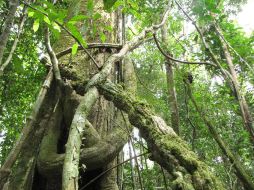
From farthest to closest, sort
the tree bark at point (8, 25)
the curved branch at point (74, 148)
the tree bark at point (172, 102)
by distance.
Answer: the tree bark at point (172, 102)
the curved branch at point (74, 148)
the tree bark at point (8, 25)

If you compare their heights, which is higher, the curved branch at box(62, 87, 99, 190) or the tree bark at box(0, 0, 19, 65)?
the tree bark at box(0, 0, 19, 65)

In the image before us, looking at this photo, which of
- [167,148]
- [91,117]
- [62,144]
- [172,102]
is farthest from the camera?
[172,102]

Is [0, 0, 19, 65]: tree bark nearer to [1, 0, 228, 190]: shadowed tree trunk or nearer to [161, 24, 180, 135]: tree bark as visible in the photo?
[1, 0, 228, 190]: shadowed tree trunk

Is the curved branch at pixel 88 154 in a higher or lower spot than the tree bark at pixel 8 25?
lower

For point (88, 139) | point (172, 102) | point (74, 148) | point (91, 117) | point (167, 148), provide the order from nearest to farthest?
point (74, 148) → point (167, 148) → point (88, 139) → point (91, 117) → point (172, 102)

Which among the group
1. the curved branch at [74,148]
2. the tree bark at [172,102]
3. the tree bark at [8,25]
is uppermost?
the tree bark at [172,102]

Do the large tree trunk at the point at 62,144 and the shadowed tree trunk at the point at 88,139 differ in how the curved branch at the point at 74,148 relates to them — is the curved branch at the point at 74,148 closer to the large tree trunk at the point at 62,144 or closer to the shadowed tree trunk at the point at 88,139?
the shadowed tree trunk at the point at 88,139

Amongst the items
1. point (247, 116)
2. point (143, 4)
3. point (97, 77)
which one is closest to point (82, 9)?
point (143, 4)

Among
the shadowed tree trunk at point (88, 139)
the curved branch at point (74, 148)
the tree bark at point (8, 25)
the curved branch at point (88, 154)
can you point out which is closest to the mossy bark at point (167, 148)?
the shadowed tree trunk at point (88, 139)

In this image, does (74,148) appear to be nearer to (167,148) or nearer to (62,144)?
(167,148)

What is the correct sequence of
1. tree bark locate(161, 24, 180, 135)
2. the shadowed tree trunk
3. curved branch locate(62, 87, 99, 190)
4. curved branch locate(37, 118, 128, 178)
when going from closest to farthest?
curved branch locate(62, 87, 99, 190) → the shadowed tree trunk → curved branch locate(37, 118, 128, 178) → tree bark locate(161, 24, 180, 135)

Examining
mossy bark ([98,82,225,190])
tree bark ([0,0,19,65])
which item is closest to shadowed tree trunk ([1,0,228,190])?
mossy bark ([98,82,225,190])

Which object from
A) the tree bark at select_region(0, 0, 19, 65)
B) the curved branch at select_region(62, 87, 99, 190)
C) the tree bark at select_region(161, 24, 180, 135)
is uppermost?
the tree bark at select_region(161, 24, 180, 135)

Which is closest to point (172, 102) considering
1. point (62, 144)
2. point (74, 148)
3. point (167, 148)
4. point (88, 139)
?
point (62, 144)
